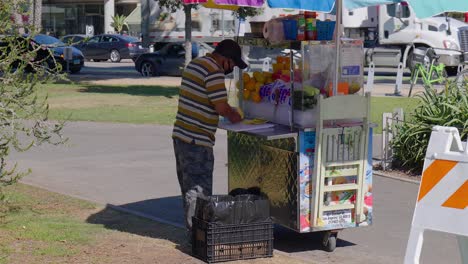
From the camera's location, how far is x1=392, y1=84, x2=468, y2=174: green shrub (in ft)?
37.1

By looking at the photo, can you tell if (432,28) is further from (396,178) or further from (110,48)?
(396,178)

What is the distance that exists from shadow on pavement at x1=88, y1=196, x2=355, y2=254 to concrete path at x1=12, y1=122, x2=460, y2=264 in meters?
0.01

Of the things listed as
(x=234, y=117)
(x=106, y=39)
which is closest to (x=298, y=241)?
(x=234, y=117)

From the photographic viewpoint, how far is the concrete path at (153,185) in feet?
25.7

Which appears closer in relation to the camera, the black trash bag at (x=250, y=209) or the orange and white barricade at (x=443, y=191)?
the orange and white barricade at (x=443, y=191)

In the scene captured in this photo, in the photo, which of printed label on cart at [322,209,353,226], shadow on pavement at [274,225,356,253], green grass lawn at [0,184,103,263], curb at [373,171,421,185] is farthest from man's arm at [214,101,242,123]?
curb at [373,171,421,185]

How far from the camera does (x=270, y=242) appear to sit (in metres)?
7.33

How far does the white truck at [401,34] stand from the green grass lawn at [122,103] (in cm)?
995

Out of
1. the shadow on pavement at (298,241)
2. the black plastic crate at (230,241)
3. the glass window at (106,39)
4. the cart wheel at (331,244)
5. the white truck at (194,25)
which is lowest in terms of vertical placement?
the shadow on pavement at (298,241)

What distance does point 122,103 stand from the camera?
2050 cm

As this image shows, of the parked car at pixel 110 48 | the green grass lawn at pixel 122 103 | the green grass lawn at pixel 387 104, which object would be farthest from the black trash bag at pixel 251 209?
the parked car at pixel 110 48

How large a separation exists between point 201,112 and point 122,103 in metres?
13.1

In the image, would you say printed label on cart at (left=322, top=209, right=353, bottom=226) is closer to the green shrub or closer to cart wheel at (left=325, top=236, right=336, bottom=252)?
cart wheel at (left=325, top=236, right=336, bottom=252)

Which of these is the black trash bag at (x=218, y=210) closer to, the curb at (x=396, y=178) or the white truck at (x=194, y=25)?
the curb at (x=396, y=178)
